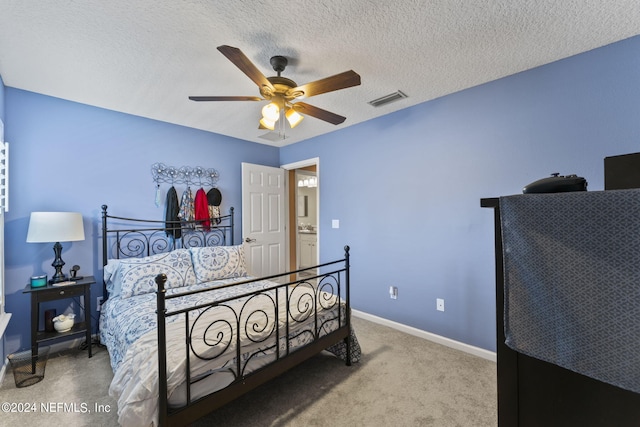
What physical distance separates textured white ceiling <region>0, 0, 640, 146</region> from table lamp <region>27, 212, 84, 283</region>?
1208 mm

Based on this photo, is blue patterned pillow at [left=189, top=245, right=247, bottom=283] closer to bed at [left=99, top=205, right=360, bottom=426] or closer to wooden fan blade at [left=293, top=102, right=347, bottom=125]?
bed at [left=99, top=205, right=360, bottom=426]

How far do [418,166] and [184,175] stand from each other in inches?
115

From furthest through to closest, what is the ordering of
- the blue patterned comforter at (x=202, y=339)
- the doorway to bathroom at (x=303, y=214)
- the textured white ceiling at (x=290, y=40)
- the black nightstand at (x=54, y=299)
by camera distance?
the doorway to bathroom at (x=303, y=214) → the black nightstand at (x=54, y=299) → the textured white ceiling at (x=290, y=40) → the blue patterned comforter at (x=202, y=339)

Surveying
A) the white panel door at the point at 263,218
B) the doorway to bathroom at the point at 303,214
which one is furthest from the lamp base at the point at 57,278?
the doorway to bathroom at the point at 303,214

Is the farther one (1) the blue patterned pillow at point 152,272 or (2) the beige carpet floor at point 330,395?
(1) the blue patterned pillow at point 152,272

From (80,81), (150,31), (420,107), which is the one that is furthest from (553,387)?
(80,81)

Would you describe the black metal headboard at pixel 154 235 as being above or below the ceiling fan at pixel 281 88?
below

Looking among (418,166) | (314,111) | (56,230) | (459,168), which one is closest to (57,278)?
(56,230)

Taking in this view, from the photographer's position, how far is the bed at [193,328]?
1413mm

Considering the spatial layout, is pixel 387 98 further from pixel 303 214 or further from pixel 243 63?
pixel 303 214

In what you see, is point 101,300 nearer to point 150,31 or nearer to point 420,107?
point 150,31

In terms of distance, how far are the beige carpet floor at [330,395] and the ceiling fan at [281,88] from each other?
209 centimetres

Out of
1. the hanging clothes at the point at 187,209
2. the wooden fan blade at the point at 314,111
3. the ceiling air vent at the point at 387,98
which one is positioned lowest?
the hanging clothes at the point at 187,209

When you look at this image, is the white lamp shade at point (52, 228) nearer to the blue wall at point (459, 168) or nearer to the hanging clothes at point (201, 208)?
the hanging clothes at point (201, 208)
